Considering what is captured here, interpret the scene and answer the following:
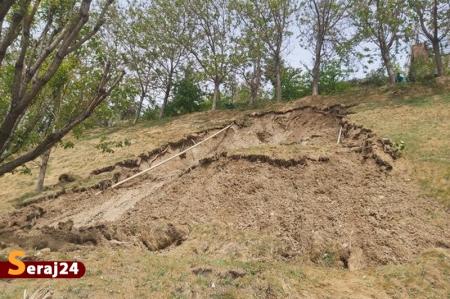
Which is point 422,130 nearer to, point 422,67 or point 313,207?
point 313,207

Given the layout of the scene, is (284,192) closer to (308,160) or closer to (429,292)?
(308,160)

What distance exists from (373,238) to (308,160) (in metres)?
3.55

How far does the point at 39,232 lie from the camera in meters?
11.5

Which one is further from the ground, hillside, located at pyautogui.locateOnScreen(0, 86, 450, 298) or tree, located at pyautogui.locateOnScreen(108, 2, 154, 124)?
tree, located at pyautogui.locateOnScreen(108, 2, 154, 124)

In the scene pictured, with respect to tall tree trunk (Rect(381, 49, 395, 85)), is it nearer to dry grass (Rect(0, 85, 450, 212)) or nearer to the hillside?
dry grass (Rect(0, 85, 450, 212))

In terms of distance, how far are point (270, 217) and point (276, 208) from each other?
355 mm

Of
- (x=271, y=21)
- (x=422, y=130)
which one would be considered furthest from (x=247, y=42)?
(x=422, y=130)

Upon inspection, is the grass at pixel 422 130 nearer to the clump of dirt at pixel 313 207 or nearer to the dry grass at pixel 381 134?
the dry grass at pixel 381 134

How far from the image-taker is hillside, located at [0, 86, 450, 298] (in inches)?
304

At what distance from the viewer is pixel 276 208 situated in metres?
10.5

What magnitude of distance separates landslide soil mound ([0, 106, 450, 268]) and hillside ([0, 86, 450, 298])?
4cm

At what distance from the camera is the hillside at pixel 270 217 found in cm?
772

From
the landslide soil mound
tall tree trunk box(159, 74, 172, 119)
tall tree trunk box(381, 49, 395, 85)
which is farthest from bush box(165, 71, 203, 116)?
the landslide soil mound

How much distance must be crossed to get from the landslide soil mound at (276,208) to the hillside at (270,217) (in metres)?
0.04
